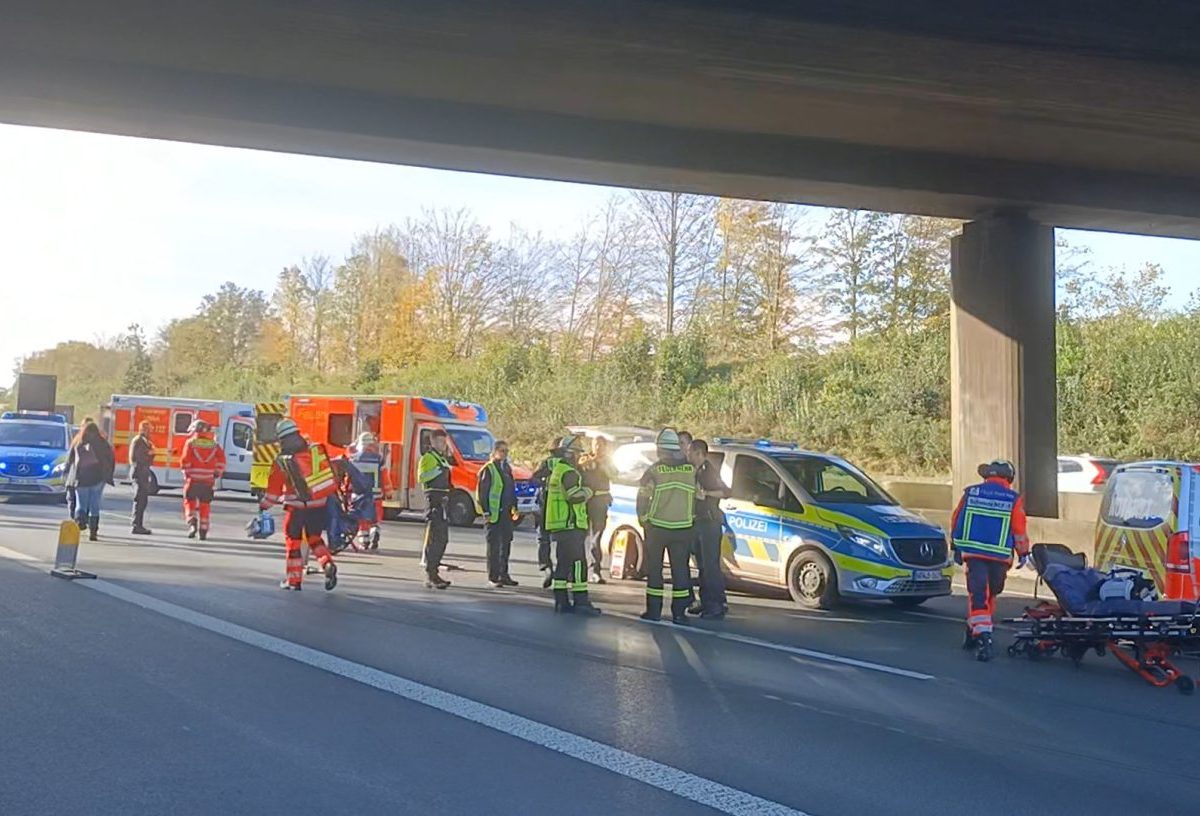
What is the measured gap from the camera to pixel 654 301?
44969mm

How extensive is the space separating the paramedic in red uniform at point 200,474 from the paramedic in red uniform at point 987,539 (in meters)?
12.3

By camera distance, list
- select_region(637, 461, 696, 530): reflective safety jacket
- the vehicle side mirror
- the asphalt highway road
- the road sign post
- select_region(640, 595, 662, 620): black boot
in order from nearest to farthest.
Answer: the asphalt highway road < select_region(637, 461, 696, 530): reflective safety jacket < select_region(640, 595, 662, 620): black boot < the vehicle side mirror < the road sign post

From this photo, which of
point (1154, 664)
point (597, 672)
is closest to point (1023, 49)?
point (1154, 664)

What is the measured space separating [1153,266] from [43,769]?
3331 cm

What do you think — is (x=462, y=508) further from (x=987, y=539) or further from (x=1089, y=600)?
(x=1089, y=600)

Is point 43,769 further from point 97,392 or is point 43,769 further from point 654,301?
point 97,392

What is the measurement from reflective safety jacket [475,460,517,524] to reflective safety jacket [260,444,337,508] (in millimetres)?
1718

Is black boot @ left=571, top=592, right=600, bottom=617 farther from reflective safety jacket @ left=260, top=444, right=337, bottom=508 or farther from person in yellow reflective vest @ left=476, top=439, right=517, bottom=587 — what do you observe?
reflective safety jacket @ left=260, top=444, right=337, bottom=508

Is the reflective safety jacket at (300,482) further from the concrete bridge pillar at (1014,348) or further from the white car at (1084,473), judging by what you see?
the white car at (1084,473)

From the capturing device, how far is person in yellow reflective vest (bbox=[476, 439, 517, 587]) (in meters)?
13.6

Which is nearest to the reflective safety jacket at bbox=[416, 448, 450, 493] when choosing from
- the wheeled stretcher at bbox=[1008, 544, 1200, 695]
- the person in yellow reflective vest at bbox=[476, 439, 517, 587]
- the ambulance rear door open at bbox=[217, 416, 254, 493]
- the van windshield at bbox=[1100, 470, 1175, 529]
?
the person in yellow reflective vest at bbox=[476, 439, 517, 587]

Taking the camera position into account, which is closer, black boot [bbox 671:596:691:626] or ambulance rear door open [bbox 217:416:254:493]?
black boot [bbox 671:596:691:626]

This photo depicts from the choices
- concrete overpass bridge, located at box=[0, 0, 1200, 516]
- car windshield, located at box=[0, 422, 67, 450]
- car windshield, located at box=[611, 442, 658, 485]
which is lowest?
car windshield, located at box=[611, 442, 658, 485]

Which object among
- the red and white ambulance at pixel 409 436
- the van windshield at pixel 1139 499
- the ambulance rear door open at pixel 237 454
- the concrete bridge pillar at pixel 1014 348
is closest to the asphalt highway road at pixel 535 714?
the van windshield at pixel 1139 499
